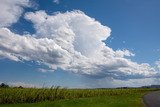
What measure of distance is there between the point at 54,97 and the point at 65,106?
16.1m

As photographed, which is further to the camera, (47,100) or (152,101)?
(152,101)

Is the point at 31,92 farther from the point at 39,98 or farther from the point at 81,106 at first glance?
the point at 81,106

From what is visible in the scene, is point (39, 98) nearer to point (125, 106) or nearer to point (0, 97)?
point (0, 97)

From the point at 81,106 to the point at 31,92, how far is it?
12214 millimetres

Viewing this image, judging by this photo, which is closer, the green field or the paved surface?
the green field

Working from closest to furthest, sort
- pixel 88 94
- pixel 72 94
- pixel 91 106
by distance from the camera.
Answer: pixel 91 106 < pixel 72 94 < pixel 88 94

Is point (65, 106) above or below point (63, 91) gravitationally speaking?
below

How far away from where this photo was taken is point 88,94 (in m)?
65.5

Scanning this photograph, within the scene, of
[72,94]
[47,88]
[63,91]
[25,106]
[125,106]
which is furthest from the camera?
[72,94]

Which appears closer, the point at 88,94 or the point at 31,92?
the point at 31,92

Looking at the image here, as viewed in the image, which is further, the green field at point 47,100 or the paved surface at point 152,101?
the paved surface at point 152,101

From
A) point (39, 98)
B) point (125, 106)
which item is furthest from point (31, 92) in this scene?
point (125, 106)

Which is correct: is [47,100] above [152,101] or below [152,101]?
below

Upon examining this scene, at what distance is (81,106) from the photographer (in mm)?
32562
